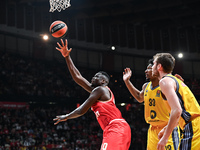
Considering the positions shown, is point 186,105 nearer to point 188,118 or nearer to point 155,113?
point 188,118

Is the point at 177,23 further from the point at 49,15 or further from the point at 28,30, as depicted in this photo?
the point at 28,30

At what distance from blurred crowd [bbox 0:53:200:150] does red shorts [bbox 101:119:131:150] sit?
1144cm

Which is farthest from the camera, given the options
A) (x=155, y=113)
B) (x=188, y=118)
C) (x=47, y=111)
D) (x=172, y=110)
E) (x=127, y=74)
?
(x=47, y=111)

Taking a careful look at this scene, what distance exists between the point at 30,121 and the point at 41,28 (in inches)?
347

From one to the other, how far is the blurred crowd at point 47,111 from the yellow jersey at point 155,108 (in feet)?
37.7

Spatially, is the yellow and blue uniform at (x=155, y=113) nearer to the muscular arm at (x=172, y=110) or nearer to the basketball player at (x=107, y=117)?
the basketball player at (x=107, y=117)

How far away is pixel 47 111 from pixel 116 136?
15.7 meters

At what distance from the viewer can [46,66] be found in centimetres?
2197

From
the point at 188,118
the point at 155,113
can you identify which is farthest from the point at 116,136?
the point at 188,118

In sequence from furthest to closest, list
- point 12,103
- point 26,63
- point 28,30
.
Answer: point 28,30 < point 26,63 < point 12,103

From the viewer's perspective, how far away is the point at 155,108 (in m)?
4.54

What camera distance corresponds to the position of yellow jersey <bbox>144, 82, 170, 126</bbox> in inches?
175

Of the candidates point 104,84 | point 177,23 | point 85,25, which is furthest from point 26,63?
point 104,84

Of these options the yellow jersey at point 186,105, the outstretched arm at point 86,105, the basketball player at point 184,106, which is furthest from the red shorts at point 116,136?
the yellow jersey at point 186,105
